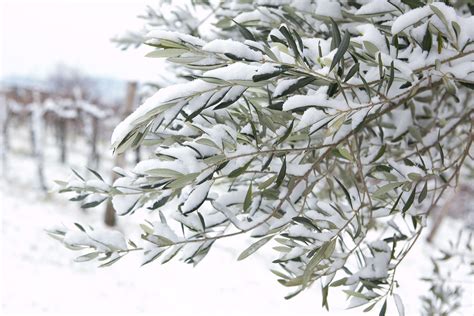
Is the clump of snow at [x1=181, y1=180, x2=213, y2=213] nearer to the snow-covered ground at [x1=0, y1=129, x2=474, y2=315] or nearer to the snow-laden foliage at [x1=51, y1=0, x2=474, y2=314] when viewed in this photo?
the snow-laden foliage at [x1=51, y1=0, x2=474, y2=314]

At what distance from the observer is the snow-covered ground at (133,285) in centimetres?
650

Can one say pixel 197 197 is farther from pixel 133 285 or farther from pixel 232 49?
pixel 133 285

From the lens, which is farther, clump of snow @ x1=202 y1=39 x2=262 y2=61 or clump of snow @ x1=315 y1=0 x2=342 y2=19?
clump of snow @ x1=315 y1=0 x2=342 y2=19

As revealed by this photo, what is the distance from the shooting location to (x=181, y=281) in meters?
8.03

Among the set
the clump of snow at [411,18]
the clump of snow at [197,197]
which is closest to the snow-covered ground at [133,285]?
the clump of snow at [197,197]

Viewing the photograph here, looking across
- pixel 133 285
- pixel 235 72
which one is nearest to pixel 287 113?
pixel 235 72

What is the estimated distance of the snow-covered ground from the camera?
650 centimetres

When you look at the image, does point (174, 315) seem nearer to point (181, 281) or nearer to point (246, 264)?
point (181, 281)

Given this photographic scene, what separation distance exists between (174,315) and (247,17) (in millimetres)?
6095

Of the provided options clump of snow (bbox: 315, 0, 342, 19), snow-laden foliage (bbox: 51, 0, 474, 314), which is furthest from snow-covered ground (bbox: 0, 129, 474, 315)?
clump of snow (bbox: 315, 0, 342, 19)

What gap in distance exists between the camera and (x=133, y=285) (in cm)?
766

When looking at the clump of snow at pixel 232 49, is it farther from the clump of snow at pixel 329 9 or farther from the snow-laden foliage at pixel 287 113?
the clump of snow at pixel 329 9

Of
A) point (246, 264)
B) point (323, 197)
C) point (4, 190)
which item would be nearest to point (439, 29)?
point (323, 197)

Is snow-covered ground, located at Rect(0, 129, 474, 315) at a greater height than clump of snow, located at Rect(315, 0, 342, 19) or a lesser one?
lesser
